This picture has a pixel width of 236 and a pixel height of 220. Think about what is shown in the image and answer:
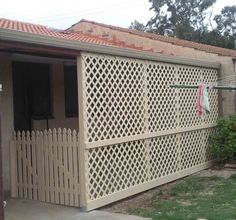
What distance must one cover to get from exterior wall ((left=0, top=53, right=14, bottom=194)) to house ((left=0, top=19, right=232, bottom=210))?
2 centimetres

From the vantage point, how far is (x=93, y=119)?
24.3ft

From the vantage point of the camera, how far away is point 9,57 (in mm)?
8453

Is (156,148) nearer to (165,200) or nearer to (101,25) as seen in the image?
(165,200)

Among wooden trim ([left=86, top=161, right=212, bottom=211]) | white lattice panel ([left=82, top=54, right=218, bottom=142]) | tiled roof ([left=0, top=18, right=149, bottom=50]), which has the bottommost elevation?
wooden trim ([left=86, top=161, right=212, bottom=211])

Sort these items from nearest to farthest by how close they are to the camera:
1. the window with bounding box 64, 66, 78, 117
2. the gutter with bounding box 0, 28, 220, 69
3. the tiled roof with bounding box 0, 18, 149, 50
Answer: the gutter with bounding box 0, 28, 220, 69
the tiled roof with bounding box 0, 18, 149, 50
the window with bounding box 64, 66, 78, 117

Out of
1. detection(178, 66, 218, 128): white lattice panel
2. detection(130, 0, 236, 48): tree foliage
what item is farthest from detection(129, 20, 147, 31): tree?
detection(178, 66, 218, 128): white lattice panel

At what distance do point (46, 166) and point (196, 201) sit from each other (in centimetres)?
255

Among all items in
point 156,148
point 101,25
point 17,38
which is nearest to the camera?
point 17,38

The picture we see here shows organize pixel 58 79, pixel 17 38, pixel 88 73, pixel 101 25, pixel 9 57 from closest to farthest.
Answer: pixel 17 38 < pixel 88 73 < pixel 9 57 < pixel 58 79 < pixel 101 25

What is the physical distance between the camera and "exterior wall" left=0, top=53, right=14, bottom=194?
320 inches

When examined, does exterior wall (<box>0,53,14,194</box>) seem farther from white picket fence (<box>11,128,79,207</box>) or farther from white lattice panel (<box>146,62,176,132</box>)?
white lattice panel (<box>146,62,176,132</box>)

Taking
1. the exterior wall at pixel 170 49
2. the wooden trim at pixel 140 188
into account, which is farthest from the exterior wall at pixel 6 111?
the exterior wall at pixel 170 49

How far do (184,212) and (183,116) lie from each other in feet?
11.8

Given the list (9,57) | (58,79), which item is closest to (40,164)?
(9,57)
